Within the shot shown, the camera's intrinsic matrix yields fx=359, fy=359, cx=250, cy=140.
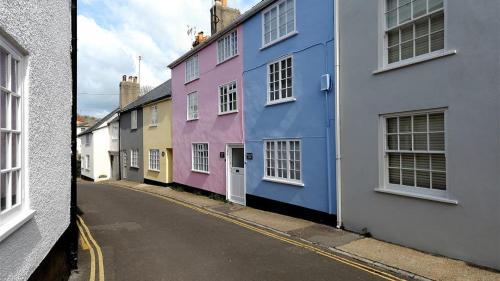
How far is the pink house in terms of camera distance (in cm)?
1546

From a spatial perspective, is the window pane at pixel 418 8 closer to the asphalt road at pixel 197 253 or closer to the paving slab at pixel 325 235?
the paving slab at pixel 325 235

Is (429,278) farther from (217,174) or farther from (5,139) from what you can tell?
(217,174)

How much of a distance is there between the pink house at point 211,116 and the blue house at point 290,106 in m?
0.97

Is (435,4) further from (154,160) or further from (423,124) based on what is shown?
(154,160)

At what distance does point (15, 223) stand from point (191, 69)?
55.4ft

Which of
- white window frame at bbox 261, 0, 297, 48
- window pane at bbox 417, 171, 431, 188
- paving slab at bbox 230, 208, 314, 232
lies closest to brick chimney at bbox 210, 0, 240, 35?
white window frame at bbox 261, 0, 297, 48

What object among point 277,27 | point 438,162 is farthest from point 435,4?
point 277,27

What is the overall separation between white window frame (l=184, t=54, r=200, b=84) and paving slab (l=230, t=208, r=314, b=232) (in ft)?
28.4

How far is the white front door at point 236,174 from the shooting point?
15133 millimetres

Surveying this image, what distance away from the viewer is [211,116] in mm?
17375

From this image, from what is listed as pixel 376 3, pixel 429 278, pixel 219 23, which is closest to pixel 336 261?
pixel 429 278

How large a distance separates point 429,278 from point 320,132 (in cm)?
531

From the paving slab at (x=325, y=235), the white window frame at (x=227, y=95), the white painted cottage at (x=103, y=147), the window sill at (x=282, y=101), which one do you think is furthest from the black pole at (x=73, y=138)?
the white painted cottage at (x=103, y=147)

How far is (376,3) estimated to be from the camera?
8922 mm
